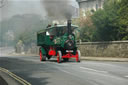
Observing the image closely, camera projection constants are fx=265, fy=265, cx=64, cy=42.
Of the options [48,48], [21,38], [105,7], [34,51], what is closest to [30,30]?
[21,38]

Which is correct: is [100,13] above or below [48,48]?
above

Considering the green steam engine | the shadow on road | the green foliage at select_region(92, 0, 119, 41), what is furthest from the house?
the shadow on road

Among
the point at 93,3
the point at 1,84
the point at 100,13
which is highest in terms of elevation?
the point at 93,3

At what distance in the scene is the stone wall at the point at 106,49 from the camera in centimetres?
2925

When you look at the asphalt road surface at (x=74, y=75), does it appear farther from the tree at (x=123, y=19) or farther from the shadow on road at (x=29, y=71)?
the tree at (x=123, y=19)

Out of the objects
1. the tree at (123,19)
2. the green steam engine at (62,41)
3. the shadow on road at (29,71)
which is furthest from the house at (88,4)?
the shadow on road at (29,71)

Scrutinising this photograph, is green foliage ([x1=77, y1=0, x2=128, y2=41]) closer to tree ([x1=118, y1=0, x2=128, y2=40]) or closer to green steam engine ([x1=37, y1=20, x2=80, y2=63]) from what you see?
tree ([x1=118, y1=0, x2=128, y2=40])

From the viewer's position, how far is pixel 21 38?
10219 centimetres

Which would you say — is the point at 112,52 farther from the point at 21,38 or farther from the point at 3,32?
the point at 3,32

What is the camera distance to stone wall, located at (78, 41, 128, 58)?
1152 inches

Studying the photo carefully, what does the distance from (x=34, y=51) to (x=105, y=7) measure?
128 ft

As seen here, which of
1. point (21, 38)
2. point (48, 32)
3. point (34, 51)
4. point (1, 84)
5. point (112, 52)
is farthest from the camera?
point (21, 38)

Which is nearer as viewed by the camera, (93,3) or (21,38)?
(93,3)

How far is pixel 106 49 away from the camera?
32.3m
